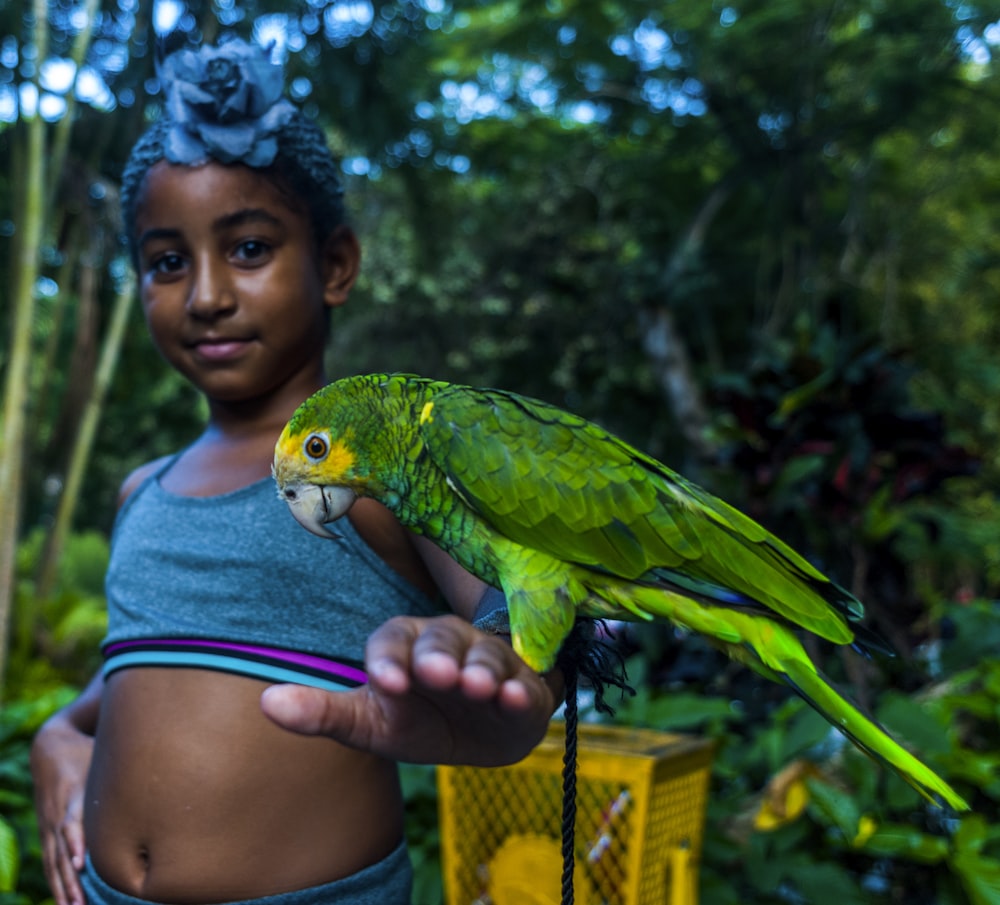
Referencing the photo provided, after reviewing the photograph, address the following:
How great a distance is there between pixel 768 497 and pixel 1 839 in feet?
7.97

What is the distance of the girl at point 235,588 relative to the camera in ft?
3.95

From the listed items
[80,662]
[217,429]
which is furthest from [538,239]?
[217,429]

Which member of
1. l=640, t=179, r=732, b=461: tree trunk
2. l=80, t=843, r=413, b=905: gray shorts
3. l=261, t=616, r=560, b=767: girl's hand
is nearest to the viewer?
l=261, t=616, r=560, b=767: girl's hand

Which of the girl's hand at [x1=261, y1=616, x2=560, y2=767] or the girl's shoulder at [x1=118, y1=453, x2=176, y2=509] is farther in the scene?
the girl's shoulder at [x1=118, y1=453, x2=176, y2=509]

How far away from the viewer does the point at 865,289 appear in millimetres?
10977

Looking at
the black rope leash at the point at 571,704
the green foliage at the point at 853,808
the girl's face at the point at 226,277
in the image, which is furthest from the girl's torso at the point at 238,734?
the green foliage at the point at 853,808

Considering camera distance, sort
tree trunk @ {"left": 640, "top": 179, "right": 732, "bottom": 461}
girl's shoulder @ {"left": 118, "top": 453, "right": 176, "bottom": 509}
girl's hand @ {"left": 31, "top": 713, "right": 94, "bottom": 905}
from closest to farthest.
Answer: girl's hand @ {"left": 31, "top": 713, "right": 94, "bottom": 905}
girl's shoulder @ {"left": 118, "top": 453, "right": 176, "bottom": 509}
tree trunk @ {"left": 640, "top": 179, "right": 732, "bottom": 461}

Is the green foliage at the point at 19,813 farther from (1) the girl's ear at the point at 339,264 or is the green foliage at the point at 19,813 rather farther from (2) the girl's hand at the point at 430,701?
(2) the girl's hand at the point at 430,701

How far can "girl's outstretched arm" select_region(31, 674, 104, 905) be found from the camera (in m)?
1.41

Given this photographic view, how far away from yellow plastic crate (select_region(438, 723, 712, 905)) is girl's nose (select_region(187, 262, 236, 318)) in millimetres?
1048

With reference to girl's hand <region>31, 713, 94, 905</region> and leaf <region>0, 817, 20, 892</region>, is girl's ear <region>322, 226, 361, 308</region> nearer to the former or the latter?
girl's hand <region>31, 713, 94, 905</region>

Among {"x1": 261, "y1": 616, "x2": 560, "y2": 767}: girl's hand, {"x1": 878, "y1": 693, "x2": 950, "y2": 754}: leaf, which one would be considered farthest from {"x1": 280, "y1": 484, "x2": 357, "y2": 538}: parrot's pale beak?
{"x1": 878, "y1": 693, "x2": 950, "y2": 754}: leaf

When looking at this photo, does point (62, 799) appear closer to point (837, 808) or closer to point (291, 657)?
point (291, 657)

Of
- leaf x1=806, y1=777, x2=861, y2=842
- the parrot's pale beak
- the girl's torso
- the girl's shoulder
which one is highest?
the parrot's pale beak
